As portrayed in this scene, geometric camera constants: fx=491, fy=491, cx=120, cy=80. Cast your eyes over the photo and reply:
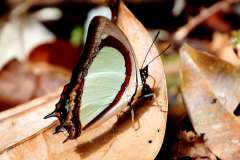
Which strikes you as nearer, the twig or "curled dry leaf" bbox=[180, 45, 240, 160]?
"curled dry leaf" bbox=[180, 45, 240, 160]

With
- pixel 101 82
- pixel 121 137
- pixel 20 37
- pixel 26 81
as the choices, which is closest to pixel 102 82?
pixel 101 82

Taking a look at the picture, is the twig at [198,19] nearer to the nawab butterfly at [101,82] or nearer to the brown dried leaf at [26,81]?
the brown dried leaf at [26,81]

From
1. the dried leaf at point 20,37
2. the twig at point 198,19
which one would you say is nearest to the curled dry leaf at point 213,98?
the twig at point 198,19

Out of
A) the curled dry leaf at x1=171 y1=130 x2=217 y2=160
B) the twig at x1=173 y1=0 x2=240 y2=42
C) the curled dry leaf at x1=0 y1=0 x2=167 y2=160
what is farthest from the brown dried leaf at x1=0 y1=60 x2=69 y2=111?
the curled dry leaf at x1=171 y1=130 x2=217 y2=160

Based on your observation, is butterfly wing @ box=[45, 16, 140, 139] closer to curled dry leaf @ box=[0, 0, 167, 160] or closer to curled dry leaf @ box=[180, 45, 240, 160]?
curled dry leaf @ box=[0, 0, 167, 160]

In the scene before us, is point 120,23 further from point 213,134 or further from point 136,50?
point 213,134

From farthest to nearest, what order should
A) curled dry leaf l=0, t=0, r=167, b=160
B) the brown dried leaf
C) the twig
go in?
the twig < the brown dried leaf < curled dry leaf l=0, t=0, r=167, b=160

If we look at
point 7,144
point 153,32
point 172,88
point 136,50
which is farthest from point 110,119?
point 153,32

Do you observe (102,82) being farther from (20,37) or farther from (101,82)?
(20,37)
